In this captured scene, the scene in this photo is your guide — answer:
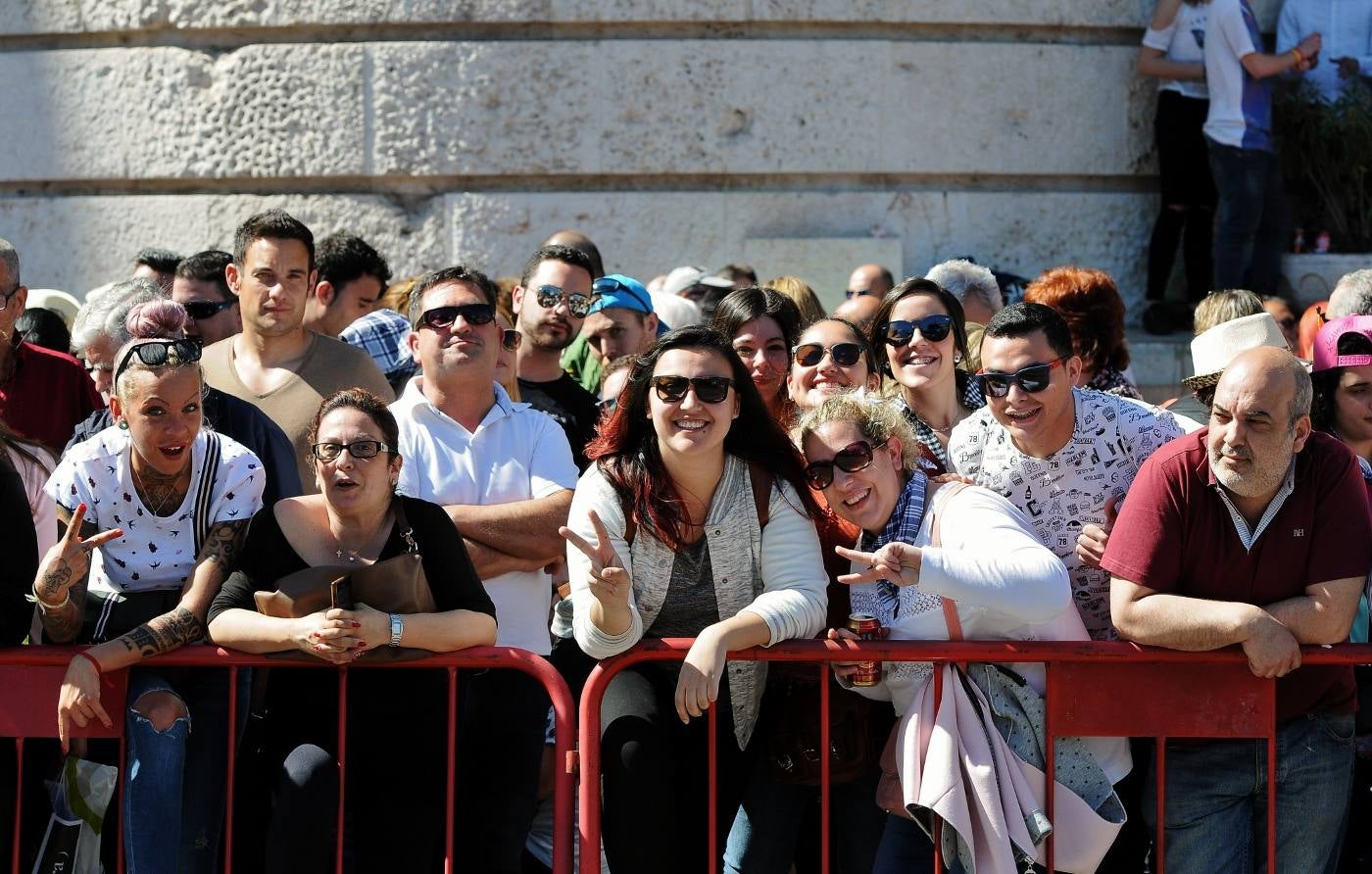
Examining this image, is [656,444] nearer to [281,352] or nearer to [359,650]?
[359,650]

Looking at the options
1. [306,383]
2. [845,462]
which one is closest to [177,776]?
[306,383]

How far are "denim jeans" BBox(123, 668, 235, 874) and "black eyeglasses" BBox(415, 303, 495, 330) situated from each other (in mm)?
1313

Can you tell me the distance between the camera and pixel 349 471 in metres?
4.27

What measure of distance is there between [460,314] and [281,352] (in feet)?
2.35

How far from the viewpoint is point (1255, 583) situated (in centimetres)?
418

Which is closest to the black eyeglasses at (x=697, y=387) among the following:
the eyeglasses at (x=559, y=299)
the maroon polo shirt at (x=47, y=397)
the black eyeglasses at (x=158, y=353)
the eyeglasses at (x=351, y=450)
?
the eyeglasses at (x=351, y=450)

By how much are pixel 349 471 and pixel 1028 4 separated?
16.7ft

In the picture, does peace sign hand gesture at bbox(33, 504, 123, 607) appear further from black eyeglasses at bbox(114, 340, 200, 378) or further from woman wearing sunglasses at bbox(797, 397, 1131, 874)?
woman wearing sunglasses at bbox(797, 397, 1131, 874)

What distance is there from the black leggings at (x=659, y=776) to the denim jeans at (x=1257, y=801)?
1.10 m

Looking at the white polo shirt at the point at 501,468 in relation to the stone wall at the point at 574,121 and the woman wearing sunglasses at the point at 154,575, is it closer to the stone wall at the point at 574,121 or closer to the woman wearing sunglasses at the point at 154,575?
the woman wearing sunglasses at the point at 154,575

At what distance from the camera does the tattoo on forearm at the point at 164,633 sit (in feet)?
13.6

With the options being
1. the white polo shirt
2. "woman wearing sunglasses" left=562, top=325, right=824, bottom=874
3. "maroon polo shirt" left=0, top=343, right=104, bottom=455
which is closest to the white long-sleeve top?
"woman wearing sunglasses" left=562, top=325, right=824, bottom=874

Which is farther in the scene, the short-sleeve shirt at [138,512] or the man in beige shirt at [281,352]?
the man in beige shirt at [281,352]

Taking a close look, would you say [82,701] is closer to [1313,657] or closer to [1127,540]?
[1127,540]
